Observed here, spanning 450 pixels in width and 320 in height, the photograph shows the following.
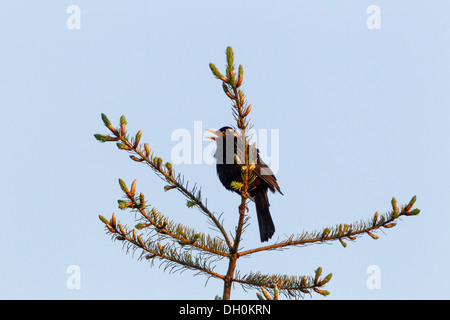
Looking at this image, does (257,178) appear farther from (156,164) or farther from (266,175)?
(156,164)

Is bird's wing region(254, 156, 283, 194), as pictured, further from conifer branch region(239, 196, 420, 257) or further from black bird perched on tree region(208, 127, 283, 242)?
conifer branch region(239, 196, 420, 257)

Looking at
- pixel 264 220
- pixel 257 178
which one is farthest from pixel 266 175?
pixel 264 220

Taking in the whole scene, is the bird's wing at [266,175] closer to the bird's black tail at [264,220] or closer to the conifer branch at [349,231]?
the bird's black tail at [264,220]

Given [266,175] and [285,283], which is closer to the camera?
[285,283]

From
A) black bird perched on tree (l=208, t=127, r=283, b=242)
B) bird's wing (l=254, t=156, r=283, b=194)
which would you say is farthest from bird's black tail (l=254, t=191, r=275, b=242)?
bird's wing (l=254, t=156, r=283, b=194)

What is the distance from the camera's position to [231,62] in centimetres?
303

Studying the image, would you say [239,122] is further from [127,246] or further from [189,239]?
[127,246]

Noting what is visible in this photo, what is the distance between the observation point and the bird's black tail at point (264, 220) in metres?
5.96

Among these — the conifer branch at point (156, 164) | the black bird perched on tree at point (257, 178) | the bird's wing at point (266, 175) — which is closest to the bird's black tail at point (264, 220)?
the black bird perched on tree at point (257, 178)

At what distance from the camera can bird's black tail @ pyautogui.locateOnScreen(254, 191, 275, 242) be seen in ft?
19.6

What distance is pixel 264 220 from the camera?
604 centimetres
